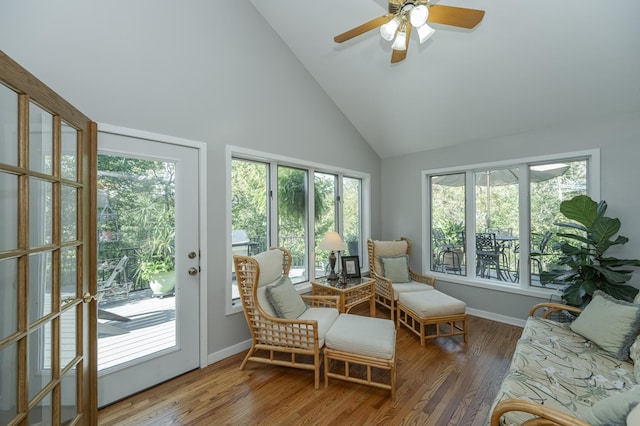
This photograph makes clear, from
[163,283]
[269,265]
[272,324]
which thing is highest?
[269,265]

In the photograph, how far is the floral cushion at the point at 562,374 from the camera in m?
1.36

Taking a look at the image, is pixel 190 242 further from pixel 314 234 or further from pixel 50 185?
pixel 314 234

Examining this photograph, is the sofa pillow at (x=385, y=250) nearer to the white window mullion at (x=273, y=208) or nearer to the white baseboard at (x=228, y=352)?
the white window mullion at (x=273, y=208)

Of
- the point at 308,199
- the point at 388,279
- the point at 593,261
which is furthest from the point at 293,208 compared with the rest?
the point at 593,261

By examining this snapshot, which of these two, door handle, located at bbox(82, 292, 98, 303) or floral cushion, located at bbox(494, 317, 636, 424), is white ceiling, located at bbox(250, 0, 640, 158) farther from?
door handle, located at bbox(82, 292, 98, 303)

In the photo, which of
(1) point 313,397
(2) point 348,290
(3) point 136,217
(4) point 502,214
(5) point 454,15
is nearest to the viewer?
(5) point 454,15

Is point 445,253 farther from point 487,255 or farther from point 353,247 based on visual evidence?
point 353,247

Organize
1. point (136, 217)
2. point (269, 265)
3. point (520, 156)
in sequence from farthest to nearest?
point (520, 156) < point (269, 265) < point (136, 217)

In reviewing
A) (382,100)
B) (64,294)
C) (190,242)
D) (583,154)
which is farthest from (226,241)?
(583,154)

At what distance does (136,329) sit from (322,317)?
1.53 metres

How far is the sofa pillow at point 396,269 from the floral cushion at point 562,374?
1627 mm

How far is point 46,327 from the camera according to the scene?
1.22 m

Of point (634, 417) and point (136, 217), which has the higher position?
point (136, 217)

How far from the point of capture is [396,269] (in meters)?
3.61
